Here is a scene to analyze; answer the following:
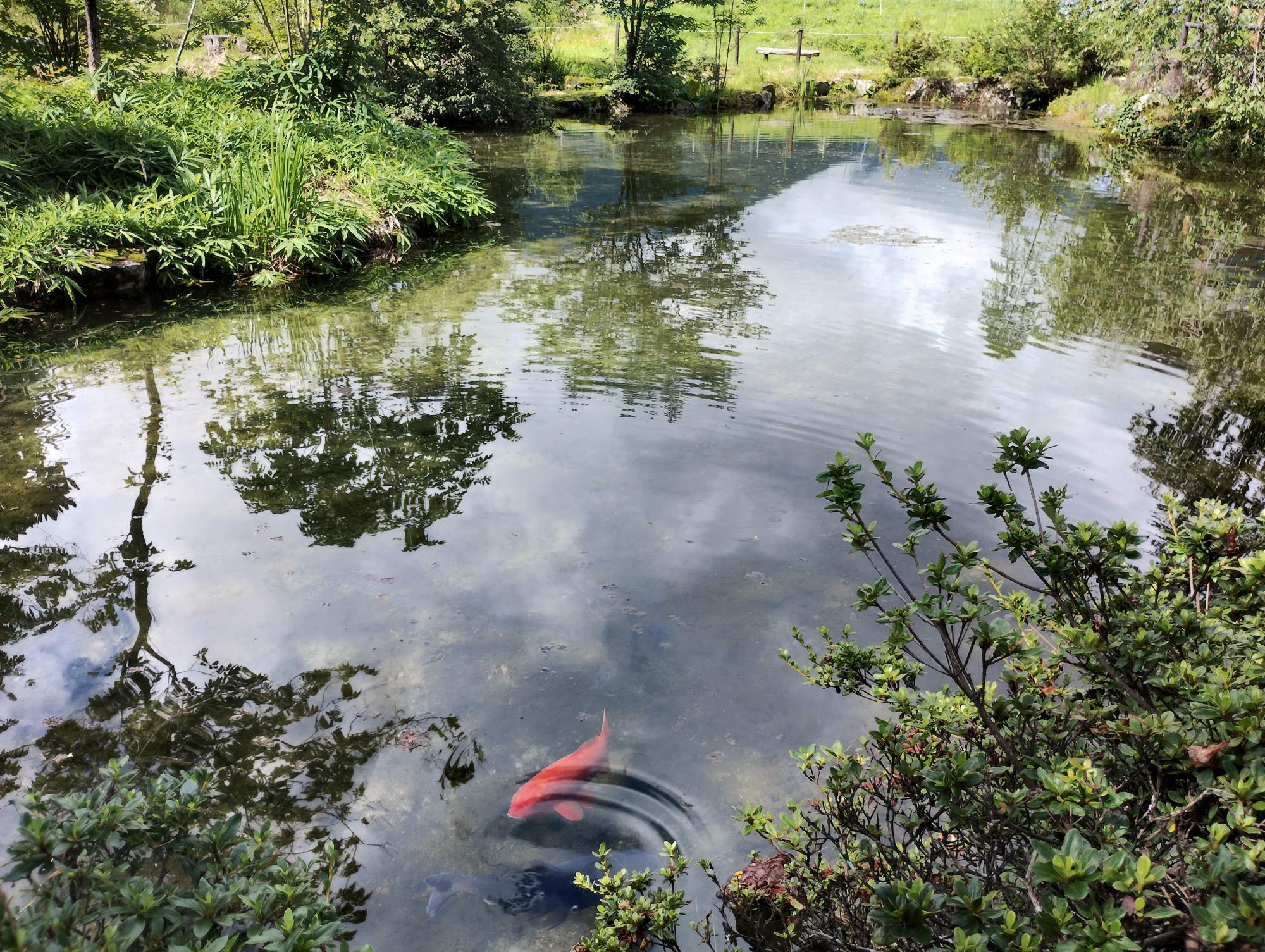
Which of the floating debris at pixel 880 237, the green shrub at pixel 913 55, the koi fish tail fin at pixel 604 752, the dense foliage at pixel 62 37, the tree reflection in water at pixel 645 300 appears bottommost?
the koi fish tail fin at pixel 604 752

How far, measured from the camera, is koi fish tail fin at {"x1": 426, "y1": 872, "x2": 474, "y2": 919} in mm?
2217

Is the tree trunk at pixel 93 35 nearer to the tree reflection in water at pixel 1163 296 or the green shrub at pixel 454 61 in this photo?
the green shrub at pixel 454 61

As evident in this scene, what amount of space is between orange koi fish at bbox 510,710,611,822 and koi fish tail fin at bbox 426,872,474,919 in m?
0.25

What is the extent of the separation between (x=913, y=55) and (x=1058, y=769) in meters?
30.8

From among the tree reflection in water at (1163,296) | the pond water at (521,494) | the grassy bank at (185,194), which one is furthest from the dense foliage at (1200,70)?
the grassy bank at (185,194)

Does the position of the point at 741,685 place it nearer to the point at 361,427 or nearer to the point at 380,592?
the point at 380,592

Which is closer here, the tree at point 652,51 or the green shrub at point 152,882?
the green shrub at point 152,882

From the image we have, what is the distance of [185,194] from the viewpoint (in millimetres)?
7902

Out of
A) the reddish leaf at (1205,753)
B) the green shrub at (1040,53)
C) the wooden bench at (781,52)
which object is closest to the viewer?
the reddish leaf at (1205,753)

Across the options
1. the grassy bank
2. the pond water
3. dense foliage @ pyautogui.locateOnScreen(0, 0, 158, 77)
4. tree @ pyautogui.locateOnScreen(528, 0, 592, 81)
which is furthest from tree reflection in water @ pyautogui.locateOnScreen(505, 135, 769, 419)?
tree @ pyautogui.locateOnScreen(528, 0, 592, 81)

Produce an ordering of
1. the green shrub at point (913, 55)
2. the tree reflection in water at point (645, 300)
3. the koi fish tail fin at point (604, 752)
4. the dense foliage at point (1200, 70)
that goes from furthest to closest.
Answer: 1. the green shrub at point (913, 55)
2. the dense foliage at point (1200, 70)
3. the tree reflection in water at point (645, 300)
4. the koi fish tail fin at point (604, 752)

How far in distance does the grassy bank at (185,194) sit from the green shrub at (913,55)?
22.8 m

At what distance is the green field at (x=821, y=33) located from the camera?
26.4m

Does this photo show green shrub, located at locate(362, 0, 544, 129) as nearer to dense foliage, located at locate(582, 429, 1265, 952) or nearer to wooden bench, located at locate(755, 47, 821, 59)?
wooden bench, located at locate(755, 47, 821, 59)
